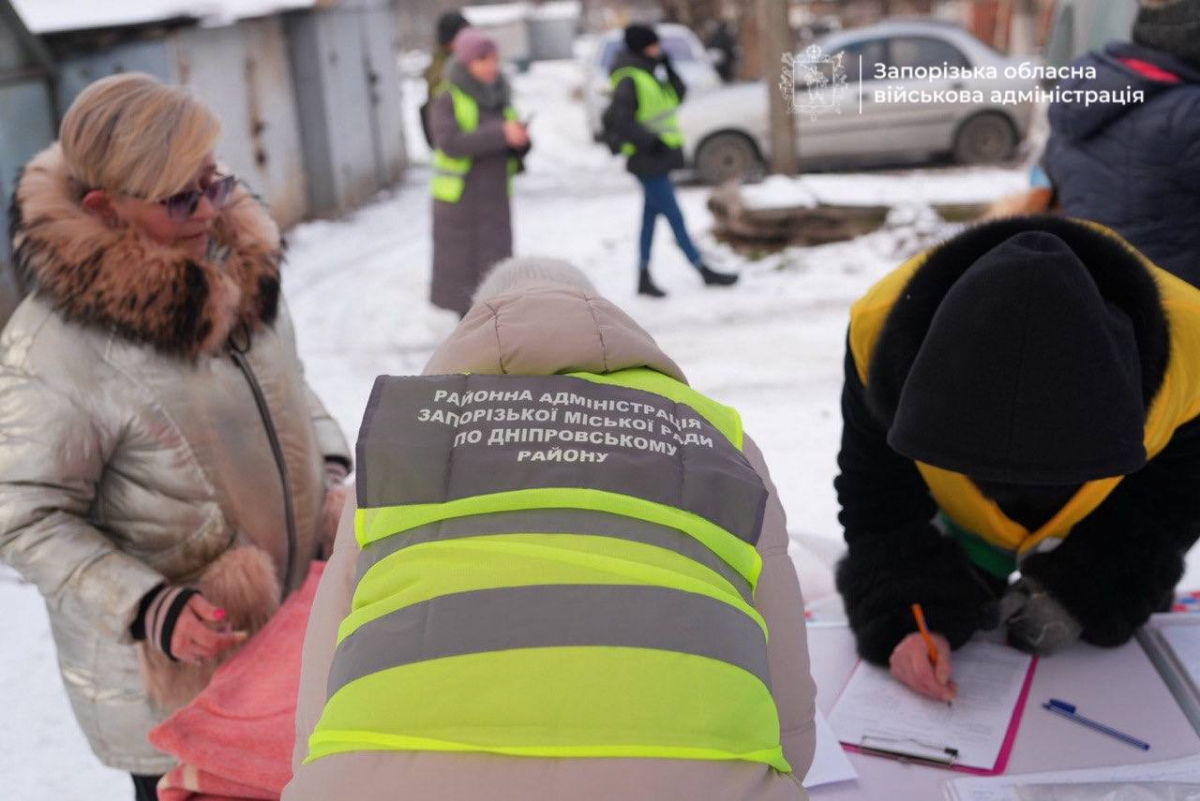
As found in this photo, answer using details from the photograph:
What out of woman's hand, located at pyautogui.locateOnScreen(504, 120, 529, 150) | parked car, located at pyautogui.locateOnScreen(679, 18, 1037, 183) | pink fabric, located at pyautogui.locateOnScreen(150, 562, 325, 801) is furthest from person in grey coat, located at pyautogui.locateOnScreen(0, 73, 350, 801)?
parked car, located at pyautogui.locateOnScreen(679, 18, 1037, 183)

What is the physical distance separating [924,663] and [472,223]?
4340 mm

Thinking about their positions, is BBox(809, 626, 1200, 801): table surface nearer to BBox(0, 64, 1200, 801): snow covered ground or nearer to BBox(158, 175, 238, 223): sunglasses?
BBox(0, 64, 1200, 801): snow covered ground

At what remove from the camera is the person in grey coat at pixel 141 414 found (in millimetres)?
1864

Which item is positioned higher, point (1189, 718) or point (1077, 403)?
point (1077, 403)

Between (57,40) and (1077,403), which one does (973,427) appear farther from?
(57,40)

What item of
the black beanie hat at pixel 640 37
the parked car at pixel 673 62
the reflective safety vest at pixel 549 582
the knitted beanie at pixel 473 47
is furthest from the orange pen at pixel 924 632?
the parked car at pixel 673 62

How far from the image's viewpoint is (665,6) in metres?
20.1

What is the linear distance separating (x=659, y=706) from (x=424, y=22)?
35779mm

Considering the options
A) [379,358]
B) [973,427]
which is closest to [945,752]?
[973,427]

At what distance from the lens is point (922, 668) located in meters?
1.85

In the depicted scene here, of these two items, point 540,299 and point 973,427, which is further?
point 973,427

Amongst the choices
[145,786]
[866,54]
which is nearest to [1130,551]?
[145,786]

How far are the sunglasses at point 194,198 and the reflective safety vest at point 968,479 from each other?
1.20 meters

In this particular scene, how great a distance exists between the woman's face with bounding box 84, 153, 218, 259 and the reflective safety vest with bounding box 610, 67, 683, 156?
491 cm
